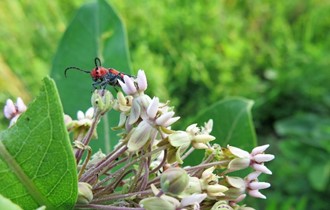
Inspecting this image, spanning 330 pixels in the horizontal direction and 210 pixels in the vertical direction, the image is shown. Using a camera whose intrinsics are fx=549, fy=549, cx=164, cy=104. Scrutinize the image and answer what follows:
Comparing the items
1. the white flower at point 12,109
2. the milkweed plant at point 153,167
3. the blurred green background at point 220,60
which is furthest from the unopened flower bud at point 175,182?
the blurred green background at point 220,60

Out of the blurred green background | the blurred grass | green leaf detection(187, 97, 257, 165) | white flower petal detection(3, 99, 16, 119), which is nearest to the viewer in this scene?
white flower petal detection(3, 99, 16, 119)

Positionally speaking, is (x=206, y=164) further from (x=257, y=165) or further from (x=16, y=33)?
(x=16, y=33)

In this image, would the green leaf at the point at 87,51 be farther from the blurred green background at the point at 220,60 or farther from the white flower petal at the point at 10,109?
the blurred green background at the point at 220,60

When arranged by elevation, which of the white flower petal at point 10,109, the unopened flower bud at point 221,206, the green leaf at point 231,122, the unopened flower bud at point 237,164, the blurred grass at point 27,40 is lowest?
the unopened flower bud at point 221,206

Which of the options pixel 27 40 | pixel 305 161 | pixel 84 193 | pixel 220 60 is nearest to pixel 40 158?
pixel 84 193

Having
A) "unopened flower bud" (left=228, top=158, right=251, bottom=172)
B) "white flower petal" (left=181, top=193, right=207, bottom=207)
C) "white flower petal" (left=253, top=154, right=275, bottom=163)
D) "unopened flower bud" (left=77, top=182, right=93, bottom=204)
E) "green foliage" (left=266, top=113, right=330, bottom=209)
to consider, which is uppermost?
"green foliage" (left=266, top=113, right=330, bottom=209)

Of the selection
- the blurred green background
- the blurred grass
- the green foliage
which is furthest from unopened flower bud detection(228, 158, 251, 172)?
the blurred grass

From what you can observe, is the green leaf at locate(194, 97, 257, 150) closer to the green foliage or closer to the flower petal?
the flower petal
